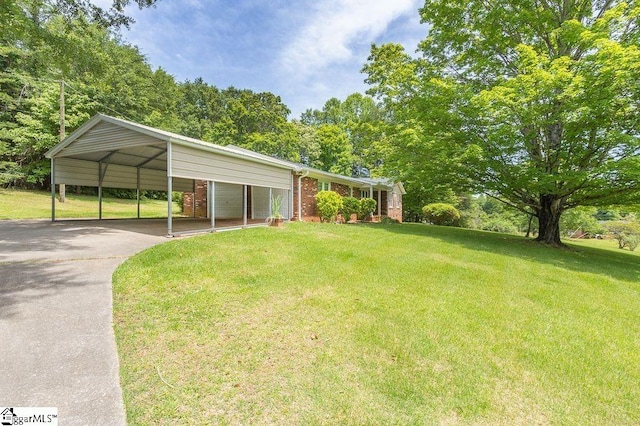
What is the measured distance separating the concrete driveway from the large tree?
37.5 feet

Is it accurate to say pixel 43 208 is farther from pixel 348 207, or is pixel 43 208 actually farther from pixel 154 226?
pixel 348 207

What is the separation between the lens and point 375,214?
75.2ft

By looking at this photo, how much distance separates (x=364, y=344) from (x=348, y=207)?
14.3 meters

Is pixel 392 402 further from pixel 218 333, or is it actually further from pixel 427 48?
pixel 427 48

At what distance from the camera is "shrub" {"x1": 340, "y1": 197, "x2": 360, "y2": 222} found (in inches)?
672

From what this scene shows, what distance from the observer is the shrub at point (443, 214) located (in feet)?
78.3

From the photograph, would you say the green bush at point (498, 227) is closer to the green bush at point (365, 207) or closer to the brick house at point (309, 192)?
the brick house at point (309, 192)

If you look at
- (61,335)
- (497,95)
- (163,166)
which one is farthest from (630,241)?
(163,166)

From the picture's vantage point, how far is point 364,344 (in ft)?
10.7

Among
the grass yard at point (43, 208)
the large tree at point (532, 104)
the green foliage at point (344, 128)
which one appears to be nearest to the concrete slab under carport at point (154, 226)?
the grass yard at point (43, 208)

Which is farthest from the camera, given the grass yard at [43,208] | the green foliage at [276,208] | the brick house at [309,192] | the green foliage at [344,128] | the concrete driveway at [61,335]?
the green foliage at [344,128]

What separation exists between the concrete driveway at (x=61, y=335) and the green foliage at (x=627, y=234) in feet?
99.1

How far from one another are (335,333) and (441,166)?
36.3 feet

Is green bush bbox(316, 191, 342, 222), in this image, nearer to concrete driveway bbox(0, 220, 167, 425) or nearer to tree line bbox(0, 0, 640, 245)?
tree line bbox(0, 0, 640, 245)
